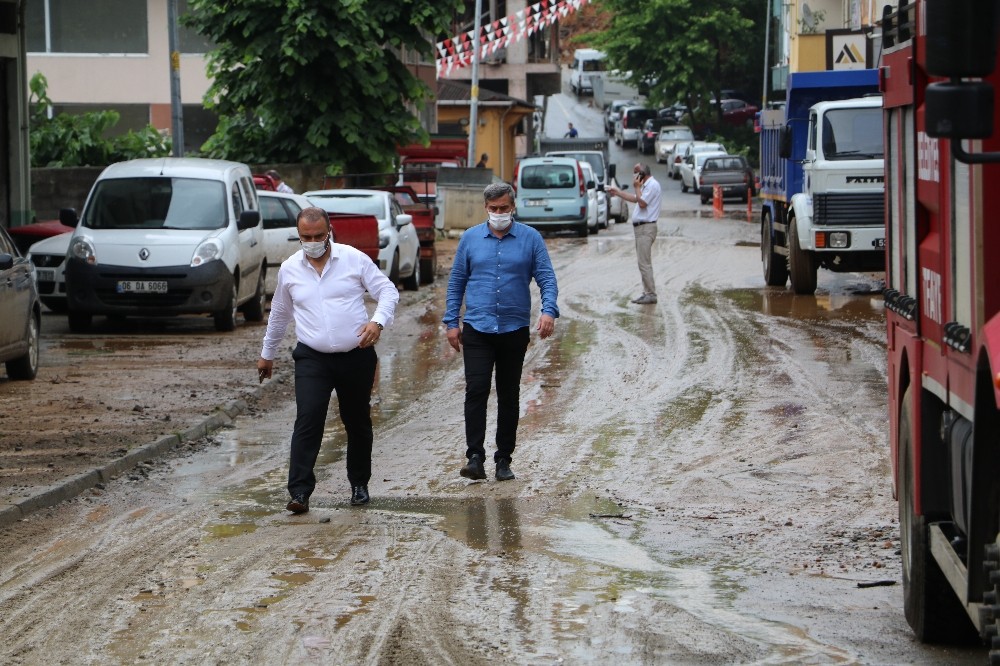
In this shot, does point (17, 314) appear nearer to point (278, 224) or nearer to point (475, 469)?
point (475, 469)

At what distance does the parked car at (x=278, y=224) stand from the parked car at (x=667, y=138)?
52851 mm

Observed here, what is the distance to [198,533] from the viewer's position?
8.56 meters

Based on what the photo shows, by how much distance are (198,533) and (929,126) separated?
5.13 m

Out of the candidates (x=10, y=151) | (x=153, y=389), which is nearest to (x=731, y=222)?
(x=10, y=151)

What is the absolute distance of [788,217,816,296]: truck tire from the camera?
901 inches

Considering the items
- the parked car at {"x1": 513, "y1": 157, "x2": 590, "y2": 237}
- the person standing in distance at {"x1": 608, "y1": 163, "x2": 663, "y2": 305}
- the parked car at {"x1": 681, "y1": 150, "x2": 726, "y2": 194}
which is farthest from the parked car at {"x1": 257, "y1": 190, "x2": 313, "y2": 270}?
the parked car at {"x1": 681, "y1": 150, "x2": 726, "y2": 194}

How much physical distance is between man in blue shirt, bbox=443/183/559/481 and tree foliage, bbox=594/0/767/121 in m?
67.5

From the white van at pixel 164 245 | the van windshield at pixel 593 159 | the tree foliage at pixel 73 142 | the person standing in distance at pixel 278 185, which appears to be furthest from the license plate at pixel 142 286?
the van windshield at pixel 593 159

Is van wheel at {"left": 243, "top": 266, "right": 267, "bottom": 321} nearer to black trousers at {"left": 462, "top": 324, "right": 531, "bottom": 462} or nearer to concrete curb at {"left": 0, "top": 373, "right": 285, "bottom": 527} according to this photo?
concrete curb at {"left": 0, "top": 373, "right": 285, "bottom": 527}

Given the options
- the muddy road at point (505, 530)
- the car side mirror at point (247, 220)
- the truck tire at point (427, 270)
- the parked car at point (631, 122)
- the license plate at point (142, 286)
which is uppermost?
the parked car at point (631, 122)

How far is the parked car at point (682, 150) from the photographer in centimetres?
6494

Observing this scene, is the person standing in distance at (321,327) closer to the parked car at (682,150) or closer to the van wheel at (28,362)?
the van wheel at (28,362)

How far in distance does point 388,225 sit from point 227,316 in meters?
5.62

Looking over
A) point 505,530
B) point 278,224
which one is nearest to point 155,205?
point 278,224
